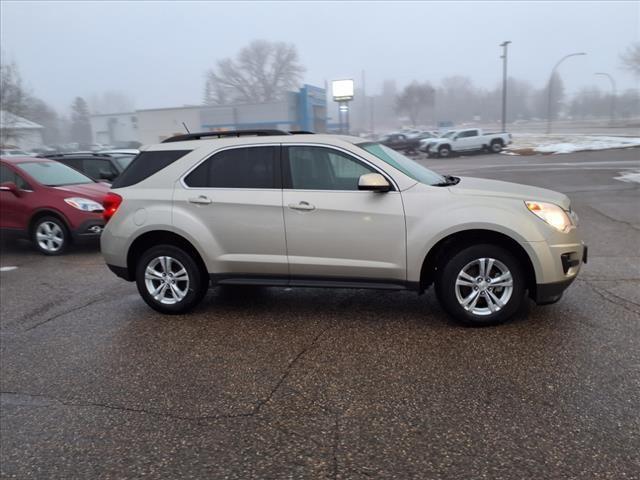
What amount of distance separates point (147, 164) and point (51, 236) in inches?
170

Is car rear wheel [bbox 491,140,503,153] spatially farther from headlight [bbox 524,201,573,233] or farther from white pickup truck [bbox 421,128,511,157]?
headlight [bbox 524,201,573,233]

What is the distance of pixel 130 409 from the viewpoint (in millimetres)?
3398

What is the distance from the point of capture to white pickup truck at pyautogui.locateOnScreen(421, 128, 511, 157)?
3384cm

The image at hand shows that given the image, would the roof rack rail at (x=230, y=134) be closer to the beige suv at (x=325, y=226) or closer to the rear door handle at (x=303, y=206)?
the beige suv at (x=325, y=226)

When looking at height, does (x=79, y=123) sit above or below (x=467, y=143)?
above

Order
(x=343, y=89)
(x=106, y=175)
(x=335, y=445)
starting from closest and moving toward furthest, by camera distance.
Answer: (x=335, y=445)
(x=106, y=175)
(x=343, y=89)

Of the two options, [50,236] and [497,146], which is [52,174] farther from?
[497,146]

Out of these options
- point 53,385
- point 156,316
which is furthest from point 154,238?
point 53,385

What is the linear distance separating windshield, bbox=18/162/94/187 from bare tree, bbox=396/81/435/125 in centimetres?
9265

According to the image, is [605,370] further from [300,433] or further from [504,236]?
[300,433]

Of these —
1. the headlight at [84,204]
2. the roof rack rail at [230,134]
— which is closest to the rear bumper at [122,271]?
the roof rack rail at [230,134]

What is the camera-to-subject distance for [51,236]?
8523 mm

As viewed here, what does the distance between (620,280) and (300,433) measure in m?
4.43

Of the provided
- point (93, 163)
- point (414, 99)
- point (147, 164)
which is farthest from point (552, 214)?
point (414, 99)
